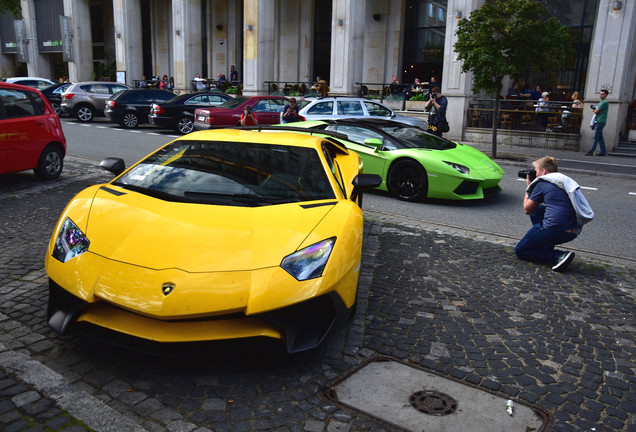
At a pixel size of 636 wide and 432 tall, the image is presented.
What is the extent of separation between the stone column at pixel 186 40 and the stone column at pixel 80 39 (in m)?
10.2

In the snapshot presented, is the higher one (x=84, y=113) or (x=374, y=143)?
(x=374, y=143)

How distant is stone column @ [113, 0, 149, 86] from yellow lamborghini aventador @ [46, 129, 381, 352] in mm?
33567

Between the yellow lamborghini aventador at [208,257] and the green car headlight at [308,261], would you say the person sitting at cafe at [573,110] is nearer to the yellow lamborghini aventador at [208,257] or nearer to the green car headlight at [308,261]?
the yellow lamborghini aventador at [208,257]

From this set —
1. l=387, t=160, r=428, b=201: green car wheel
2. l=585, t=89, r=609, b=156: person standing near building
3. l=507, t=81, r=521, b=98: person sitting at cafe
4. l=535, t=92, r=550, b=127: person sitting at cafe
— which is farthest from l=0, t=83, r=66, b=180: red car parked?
l=507, t=81, r=521, b=98: person sitting at cafe

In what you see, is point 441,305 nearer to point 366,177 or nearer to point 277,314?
point 366,177

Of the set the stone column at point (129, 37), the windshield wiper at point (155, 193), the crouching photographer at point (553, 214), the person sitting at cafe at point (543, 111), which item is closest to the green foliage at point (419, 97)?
the person sitting at cafe at point (543, 111)

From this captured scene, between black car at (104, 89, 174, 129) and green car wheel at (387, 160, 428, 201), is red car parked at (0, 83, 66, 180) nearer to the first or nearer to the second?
green car wheel at (387, 160, 428, 201)

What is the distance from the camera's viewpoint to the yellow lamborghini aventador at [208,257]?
10.5 ft

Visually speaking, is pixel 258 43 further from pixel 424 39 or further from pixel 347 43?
pixel 424 39

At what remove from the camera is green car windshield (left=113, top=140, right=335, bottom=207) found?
4.23 m

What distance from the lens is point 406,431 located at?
9.86 feet

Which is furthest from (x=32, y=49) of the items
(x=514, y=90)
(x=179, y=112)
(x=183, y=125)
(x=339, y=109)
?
(x=514, y=90)

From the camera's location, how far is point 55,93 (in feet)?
86.5

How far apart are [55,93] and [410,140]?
73.8ft
